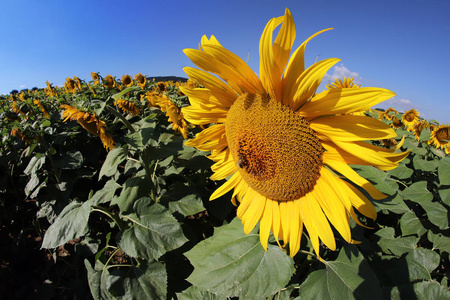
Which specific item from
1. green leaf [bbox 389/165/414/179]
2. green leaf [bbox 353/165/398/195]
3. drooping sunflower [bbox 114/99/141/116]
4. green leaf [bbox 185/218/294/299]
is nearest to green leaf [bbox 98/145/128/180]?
green leaf [bbox 185/218/294/299]

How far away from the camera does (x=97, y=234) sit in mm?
3211

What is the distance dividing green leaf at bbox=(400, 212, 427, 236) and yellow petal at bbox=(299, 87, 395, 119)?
6.36 ft

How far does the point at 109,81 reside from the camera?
6.69m

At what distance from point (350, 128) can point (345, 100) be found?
11cm

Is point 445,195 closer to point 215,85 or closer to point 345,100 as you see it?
point 345,100

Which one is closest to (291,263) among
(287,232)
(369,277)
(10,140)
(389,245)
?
(287,232)

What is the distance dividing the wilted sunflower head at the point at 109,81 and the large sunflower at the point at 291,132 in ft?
20.5

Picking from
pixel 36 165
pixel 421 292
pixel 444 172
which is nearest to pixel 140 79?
pixel 36 165

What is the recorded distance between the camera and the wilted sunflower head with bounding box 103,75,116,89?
21.6 feet

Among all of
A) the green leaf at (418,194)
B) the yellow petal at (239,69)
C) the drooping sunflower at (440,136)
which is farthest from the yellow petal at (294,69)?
the drooping sunflower at (440,136)

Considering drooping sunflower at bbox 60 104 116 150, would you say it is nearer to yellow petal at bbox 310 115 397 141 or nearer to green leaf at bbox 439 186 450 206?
yellow petal at bbox 310 115 397 141

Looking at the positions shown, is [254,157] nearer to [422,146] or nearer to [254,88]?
[254,88]

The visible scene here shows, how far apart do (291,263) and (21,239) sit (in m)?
4.24

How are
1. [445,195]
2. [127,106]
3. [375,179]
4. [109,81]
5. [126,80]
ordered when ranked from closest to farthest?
[375,179], [445,195], [127,106], [109,81], [126,80]
